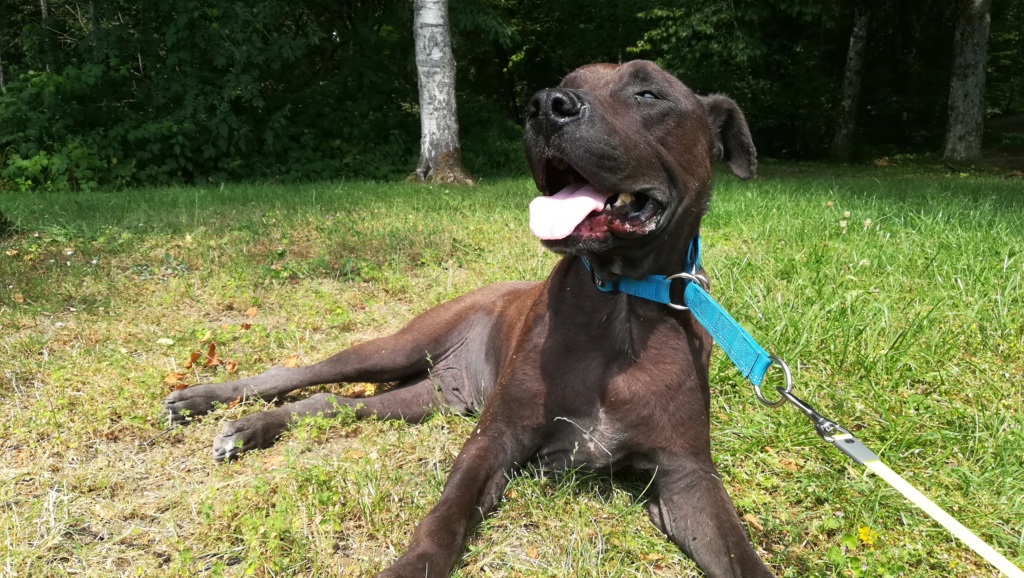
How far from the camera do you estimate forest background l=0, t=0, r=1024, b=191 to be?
12016 mm

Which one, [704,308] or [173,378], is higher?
[704,308]

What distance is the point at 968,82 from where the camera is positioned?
52.2 ft

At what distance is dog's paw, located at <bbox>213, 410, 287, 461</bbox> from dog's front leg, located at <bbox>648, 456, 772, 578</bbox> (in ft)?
5.30

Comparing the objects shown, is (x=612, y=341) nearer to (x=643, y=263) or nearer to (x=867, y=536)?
(x=643, y=263)

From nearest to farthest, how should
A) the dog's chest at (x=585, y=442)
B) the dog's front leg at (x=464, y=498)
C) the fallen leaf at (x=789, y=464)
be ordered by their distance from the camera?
the dog's front leg at (x=464, y=498) < the dog's chest at (x=585, y=442) < the fallen leaf at (x=789, y=464)

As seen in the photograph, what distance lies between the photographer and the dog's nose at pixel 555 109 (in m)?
2.23

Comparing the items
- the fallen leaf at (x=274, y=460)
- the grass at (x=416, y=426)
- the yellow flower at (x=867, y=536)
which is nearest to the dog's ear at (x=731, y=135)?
the grass at (x=416, y=426)

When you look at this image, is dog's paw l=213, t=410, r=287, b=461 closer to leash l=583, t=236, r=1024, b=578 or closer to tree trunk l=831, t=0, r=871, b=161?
leash l=583, t=236, r=1024, b=578

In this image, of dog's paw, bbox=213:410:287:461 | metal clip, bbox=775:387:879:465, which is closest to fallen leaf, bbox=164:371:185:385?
dog's paw, bbox=213:410:287:461

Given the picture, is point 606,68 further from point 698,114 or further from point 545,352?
point 545,352

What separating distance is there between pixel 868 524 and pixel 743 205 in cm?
544

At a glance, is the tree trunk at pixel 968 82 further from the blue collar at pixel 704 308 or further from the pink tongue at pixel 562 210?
the pink tongue at pixel 562 210

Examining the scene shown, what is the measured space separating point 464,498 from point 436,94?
10083 mm

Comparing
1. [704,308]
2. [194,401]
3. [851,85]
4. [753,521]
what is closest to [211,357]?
[194,401]
